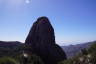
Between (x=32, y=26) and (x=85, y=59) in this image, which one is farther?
(x=32, y=26)

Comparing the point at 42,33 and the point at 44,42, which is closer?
the point at 44,42

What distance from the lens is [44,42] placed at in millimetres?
101312

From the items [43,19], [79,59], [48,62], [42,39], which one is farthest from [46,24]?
[79,59]

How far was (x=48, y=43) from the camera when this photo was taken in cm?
10150

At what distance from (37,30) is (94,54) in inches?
3519

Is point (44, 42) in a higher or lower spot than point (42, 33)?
lower

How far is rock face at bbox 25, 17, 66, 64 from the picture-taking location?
9392cm

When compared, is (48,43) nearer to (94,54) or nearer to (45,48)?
(45,48)

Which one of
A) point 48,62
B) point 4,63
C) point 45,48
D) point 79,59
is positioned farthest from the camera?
point 45,48

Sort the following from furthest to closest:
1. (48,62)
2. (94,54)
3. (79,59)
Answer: (48,62), (79,59), (94,54)

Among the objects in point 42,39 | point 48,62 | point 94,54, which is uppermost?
point 42,39

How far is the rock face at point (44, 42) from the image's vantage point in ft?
308

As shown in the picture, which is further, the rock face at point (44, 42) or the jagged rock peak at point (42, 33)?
the jagged rock peak at point (42, 33)

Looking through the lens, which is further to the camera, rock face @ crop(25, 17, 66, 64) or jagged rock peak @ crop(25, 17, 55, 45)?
jagged rock peak @ crop(25, 17, 55, 45)
